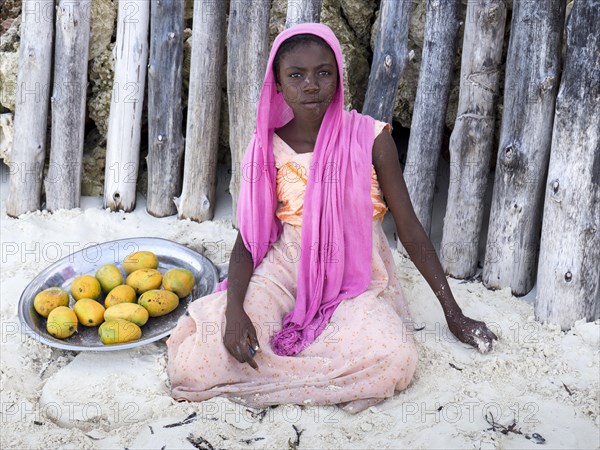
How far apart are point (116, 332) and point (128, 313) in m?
0.10

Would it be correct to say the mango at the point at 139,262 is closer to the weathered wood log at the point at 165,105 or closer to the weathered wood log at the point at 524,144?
the weathered wood log at the point at 165,105

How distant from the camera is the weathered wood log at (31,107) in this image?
3.89 meters

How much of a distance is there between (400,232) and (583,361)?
A: 82cm

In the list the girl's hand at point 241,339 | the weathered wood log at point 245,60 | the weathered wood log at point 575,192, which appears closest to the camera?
the girl's hand at point 241,339

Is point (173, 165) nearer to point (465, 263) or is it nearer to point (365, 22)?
point (365, 22)

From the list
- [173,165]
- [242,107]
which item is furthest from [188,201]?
[242,107]

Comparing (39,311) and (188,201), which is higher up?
(188,201)

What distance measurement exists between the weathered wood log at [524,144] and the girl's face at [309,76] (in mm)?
862

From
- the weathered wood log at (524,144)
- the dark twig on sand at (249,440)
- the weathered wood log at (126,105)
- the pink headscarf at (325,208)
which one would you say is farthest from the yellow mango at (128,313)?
the weathered wood log at (524,144)

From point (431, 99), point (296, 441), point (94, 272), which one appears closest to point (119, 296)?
point (94, 272)

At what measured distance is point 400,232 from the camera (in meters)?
2.86

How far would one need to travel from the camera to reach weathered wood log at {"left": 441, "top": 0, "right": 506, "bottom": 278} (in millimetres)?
3250

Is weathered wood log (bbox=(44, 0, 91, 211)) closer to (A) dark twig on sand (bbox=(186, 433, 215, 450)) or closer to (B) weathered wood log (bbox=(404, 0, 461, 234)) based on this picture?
(B) weathered wood log (bbox=(404, 0, 461, 234))

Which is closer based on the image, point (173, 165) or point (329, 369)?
point (329, 369)
